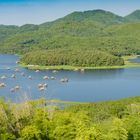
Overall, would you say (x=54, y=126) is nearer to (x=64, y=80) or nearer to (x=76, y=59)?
(x=64, y=80)

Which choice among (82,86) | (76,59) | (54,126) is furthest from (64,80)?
(54,126)

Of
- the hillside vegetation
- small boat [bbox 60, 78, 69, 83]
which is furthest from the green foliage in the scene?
the hillside vegetation

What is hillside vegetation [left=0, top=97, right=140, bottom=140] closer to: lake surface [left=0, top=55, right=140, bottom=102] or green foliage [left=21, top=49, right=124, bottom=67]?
lake surface [left=0, top=55, right=140, bottom=102]

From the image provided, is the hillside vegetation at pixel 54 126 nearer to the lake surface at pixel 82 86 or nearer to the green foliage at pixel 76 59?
the lake surface at pixel 82 86

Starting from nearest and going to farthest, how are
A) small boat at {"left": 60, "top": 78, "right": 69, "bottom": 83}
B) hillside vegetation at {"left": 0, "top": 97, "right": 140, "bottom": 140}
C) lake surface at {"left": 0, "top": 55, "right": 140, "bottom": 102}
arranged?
hillside vegetation at {"left": 0, "top": 97, "right": 140, "bottom": 140} < lake surface at {"left": 0, "top": 55, "right": 140, "bottom": 102} < small boat at {"left": 60, "top": 78, "right": 69, "bottom": 83}

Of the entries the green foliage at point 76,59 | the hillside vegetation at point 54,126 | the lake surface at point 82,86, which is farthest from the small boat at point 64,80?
the hillside vegetation at point 54,126

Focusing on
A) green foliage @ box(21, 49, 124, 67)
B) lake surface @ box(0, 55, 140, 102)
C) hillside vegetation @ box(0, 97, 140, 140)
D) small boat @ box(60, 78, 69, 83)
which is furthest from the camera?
green foliage @ box(21, 49, 124, 67)

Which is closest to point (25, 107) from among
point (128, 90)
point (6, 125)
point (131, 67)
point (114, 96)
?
point (6, 125)

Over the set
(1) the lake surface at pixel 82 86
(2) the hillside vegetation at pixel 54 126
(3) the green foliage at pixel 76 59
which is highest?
(2) the hillside vegetation at pixel 54 126
